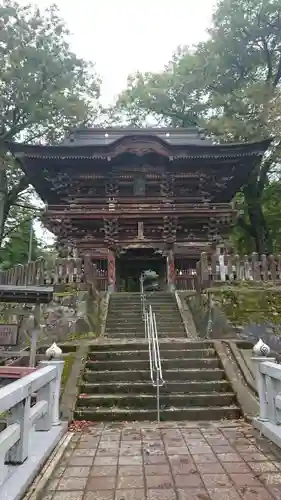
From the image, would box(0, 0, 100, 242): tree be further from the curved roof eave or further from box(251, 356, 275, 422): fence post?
box(251, 356, 275, 422): fence post

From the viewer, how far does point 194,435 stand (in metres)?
5.11

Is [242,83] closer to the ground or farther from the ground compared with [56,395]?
farther from the ground

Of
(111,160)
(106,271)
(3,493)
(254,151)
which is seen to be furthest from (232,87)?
(3,493)

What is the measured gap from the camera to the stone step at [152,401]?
20.3ft

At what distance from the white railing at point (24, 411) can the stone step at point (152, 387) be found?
4.16 feet

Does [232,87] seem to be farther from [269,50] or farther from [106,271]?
[106,271]

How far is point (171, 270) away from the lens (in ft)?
52.1

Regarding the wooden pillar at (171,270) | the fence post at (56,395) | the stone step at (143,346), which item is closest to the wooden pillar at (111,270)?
the wooden pillar at (171,270)

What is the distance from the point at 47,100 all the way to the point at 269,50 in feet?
42.9

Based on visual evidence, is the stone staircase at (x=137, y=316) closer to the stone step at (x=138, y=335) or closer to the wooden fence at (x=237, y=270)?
the stone step at (x=138, y=335)

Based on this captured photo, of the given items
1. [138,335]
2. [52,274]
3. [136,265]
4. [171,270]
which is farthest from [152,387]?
[136,265]

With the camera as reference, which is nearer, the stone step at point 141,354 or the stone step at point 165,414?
the stone step at point 165,414

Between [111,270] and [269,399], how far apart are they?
1128 cm

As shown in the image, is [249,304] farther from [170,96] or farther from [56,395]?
[170,96]
